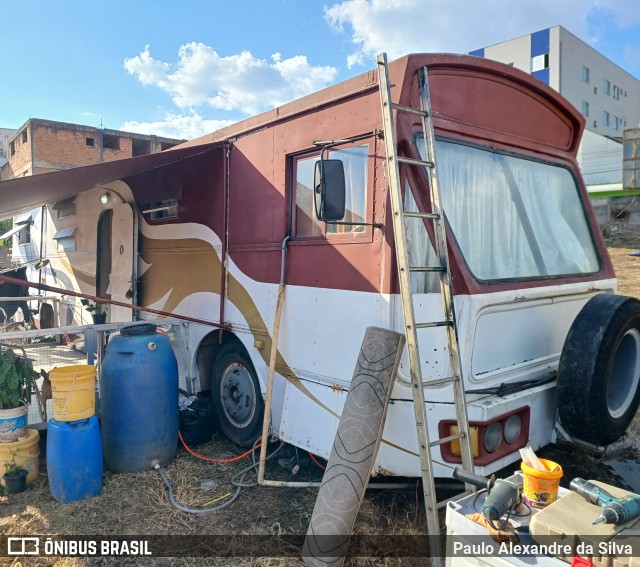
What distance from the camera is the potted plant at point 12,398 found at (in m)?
3.91

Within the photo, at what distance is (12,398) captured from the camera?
3.94 meters

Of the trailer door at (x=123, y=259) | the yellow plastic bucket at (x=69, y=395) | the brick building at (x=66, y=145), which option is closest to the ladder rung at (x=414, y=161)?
the yellow plastic bucket at (x=69, y=395)

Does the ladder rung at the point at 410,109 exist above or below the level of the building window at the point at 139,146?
below

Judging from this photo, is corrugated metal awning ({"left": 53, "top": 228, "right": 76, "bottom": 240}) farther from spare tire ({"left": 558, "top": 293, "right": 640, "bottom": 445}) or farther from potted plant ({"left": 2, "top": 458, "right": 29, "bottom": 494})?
spare tire ({"left": 558, "top": 293, "right": 640, "bottom": 445})

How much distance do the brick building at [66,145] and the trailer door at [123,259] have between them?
2298cm

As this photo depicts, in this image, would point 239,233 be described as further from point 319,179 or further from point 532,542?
point 532,542

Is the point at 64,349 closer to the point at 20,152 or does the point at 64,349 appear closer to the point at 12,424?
the point at 12,424

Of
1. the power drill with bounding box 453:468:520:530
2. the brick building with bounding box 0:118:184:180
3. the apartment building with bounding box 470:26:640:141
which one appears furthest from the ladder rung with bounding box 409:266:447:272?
the apartment building with bounding box 470:26:640:141

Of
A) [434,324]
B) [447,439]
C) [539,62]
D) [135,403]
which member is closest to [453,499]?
[447,439]

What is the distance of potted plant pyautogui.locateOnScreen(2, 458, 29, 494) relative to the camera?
3782 millimetres

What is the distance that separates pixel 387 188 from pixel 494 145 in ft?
3.37

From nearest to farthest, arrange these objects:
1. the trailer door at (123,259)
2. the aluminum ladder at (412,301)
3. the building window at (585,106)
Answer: the aluminum ladder at (412,301) < the trailer door at (123,259) < the building window at (585,106)

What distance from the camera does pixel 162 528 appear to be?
3.38 meters

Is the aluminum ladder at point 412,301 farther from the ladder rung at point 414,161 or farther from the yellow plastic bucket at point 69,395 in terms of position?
the yellow plastic bucket at point 69,395
